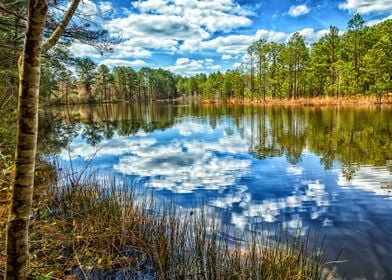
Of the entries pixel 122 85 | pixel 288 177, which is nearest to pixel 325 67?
pixel 288 177

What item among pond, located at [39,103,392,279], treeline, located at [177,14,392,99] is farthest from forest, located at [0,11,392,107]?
pond, located at [39,103,392,279]

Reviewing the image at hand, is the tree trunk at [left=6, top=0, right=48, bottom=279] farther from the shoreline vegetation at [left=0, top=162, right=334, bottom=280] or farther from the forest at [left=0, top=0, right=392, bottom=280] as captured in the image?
the shoreline vegetation at [left=0, top=162, right=334, bottom=280]

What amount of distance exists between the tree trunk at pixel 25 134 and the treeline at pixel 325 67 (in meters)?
52.1

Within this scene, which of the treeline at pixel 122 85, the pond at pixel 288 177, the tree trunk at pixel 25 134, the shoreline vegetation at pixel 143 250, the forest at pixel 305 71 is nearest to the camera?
the tree trunk at pixel 25 134

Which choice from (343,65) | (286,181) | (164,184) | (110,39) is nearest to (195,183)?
(164,184)

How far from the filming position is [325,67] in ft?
203

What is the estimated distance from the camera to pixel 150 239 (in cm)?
612

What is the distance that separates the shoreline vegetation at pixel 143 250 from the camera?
4605 millimetres

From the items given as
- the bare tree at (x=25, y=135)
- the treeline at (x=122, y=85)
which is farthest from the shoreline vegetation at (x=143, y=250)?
the treeline at (x=122, y=85)

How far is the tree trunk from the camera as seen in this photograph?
102 inches

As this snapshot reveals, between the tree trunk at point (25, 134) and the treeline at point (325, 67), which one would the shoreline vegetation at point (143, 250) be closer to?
the tree trunk at point (25, 134)

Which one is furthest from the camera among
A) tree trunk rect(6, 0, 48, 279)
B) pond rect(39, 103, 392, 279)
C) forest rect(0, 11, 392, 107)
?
forest rect(0, 11, 392, 107)

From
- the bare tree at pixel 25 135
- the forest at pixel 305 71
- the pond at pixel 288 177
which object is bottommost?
the pond at pixel 288 177

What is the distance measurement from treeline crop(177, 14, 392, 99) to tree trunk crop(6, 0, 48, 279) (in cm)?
5213
